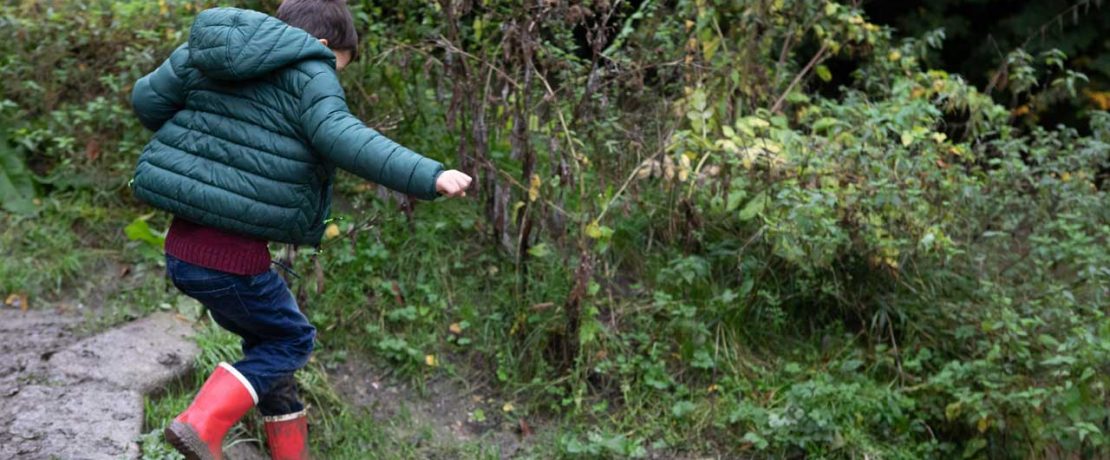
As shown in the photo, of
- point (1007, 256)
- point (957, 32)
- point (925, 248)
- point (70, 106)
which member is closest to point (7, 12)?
point (70, 106)

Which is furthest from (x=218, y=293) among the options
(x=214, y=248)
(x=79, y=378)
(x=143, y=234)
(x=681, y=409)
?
(x=681, y=409)

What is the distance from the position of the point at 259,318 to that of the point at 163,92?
2.39 feet

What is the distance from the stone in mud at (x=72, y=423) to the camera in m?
3.78

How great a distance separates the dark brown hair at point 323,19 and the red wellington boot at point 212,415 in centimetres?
106

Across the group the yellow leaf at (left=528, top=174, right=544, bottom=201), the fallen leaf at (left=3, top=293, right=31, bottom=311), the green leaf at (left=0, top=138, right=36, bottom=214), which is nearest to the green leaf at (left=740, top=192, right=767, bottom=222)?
the yellow leaf at (left=528, top=174, right=544, bottom=201)

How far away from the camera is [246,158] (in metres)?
3.28

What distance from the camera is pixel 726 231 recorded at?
216 inches

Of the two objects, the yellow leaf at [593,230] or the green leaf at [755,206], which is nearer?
the yellow leaf at [593,230]

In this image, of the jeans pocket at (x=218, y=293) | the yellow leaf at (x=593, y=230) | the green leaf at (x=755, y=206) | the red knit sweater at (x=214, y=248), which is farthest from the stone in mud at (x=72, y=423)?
the green leaf at (x=755, y=206)

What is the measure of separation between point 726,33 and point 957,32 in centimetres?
305

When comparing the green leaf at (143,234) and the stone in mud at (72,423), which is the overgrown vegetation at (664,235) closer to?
the green leaf at (143,234)

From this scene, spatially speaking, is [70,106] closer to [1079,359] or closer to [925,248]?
[925,248]

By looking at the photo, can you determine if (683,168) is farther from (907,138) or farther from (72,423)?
(72,423)

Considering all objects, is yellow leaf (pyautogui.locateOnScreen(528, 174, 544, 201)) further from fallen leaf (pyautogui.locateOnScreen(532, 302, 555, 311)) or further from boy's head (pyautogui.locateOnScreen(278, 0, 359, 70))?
boy's head (pyautogui.locateOnScreen(278, 0, 359, 70))
